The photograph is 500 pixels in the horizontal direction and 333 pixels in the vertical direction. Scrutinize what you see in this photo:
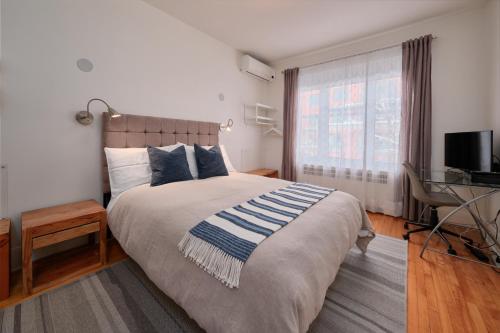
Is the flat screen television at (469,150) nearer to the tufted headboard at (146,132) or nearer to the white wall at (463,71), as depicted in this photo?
the white wall at (463,71)

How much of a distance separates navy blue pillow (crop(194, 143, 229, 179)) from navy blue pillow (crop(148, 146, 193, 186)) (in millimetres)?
191

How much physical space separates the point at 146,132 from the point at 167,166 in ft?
1.95

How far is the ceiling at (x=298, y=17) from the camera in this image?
2.45 m

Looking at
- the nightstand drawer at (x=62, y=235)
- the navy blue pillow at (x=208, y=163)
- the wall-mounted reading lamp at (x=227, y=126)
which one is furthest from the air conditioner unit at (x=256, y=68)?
the nightstand drawer at (x=62, y=235)

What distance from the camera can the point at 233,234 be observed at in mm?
1144

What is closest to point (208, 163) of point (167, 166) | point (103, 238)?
point (167, 166)

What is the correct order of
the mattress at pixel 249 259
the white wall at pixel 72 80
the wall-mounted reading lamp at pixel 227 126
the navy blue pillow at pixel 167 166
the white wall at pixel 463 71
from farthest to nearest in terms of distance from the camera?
the wall-mounted reading lamp at pixel 227 126, the white wall at pixel 463 71, the navy blue pillow at pixel 167 166, the white wall at pixel 72 80, the mattress at pixel 249 259

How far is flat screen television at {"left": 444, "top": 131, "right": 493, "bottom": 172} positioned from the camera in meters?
2.04


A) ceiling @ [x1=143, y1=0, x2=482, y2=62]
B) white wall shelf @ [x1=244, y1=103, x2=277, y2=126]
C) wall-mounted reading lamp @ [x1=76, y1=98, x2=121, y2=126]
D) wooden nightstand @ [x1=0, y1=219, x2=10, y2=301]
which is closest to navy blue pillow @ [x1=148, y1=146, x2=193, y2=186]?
wall-mounted reading lamp @ [x1=76, y1=98, x2=121, y2=126]

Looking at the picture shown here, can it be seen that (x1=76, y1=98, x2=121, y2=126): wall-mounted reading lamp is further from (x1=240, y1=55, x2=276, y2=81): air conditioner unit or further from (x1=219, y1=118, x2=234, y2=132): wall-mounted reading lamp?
(x1=240, y1=55, x2=276, y2=81): air conditioner unit

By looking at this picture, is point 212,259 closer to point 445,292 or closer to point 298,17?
point 445,292

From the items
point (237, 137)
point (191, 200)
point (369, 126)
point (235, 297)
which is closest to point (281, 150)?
point (237, 137)

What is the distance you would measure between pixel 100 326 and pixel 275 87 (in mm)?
4207

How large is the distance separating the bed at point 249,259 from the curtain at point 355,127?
155 centimetres
